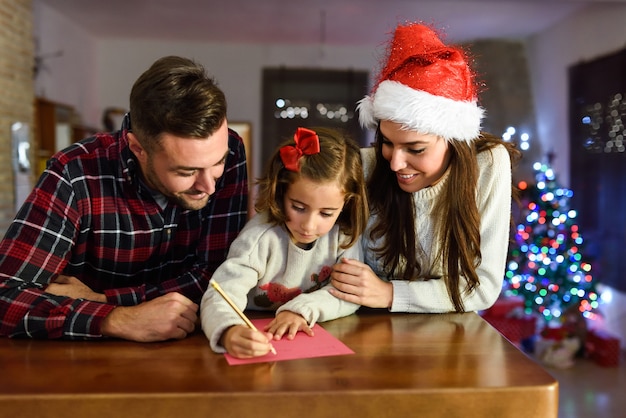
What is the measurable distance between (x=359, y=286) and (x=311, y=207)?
0.69 ft

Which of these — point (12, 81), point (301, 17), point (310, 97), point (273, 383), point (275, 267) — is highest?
point (301, 17)

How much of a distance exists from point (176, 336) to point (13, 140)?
13.5ft

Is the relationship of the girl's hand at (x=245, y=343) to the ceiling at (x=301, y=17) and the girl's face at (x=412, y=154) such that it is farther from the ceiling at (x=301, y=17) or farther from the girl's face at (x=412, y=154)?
the ceiling at (x=301, y=17)

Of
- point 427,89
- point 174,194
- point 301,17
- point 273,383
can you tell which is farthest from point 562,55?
point 273,383

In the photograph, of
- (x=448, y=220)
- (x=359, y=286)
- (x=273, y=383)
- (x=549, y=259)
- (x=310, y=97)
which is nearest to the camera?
(x=273, y=383)

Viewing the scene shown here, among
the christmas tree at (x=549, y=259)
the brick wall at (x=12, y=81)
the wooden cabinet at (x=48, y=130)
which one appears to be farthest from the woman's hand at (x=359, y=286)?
the wooden cabinet at (x=48, y=130)

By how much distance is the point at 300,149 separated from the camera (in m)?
1.45

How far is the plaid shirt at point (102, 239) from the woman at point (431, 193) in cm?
36

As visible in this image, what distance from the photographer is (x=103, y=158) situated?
149 cm

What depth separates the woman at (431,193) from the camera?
4.67ft

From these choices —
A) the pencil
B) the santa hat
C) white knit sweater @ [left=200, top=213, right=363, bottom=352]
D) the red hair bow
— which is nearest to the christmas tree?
the santa hat

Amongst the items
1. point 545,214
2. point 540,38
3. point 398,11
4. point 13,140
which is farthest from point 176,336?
point 540,38

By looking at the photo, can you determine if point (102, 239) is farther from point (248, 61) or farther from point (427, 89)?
point (248, 61)

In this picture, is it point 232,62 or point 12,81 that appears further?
point 232,62
